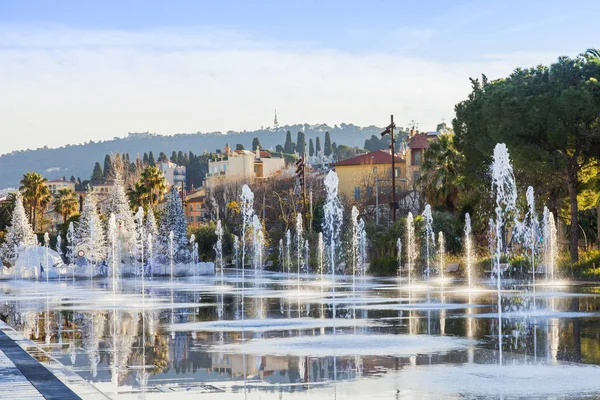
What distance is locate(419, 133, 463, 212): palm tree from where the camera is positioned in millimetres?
51625

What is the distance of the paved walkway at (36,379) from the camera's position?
9562 mm

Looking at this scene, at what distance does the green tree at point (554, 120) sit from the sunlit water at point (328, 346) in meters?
12.6

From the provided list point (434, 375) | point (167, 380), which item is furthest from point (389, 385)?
point (167, 380)

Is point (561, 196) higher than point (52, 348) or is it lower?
higher

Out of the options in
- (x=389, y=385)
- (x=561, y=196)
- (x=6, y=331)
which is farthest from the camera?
(x=561, y=196)

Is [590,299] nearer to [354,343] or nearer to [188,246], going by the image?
[354,343]

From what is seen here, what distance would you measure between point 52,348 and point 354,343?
4.38 m

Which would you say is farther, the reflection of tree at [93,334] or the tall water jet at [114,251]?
the tall water jet at [114,251]

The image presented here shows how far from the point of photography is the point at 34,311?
2333 cm

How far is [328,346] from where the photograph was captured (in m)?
13.9

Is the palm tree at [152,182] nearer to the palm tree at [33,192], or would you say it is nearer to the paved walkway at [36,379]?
the palm tree at [33,192]

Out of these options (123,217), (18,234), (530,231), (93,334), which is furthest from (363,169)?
(93,334)

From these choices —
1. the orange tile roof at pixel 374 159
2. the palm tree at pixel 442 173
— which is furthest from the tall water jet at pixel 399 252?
the orange tile roof at pixel 374 159

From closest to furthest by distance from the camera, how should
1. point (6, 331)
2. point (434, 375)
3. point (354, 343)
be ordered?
point (434, 375)
point (354, 343)
point (6, 331)
